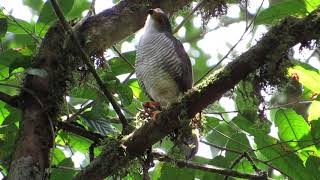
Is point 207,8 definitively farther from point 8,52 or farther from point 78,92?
point 8,52

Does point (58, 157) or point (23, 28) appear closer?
point (23, 28)

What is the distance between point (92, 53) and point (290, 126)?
1.17 m

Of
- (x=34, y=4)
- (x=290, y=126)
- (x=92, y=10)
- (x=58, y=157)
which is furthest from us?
(x=34, y=4)

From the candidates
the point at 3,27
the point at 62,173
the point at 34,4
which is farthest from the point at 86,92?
the point at 34,4

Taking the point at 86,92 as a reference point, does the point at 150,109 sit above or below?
below

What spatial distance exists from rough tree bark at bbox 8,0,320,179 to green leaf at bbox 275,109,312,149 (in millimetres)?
750

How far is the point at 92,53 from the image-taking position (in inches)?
121

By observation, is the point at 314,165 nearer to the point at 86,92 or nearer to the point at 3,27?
the point at 86,92

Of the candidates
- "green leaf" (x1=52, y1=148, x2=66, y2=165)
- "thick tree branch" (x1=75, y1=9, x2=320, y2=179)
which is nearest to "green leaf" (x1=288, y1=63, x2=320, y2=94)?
"thick tree branch" (x1=75, y1=9, x2=320, y2=179)

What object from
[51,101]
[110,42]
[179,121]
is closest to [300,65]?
[179,121]

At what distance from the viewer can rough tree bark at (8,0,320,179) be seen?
215 cm

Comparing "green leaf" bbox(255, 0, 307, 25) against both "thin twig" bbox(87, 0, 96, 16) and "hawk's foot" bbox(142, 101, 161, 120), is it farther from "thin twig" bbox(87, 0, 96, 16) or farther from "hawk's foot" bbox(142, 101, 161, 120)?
"thin twig" bbox(87, 0, 96, 16)

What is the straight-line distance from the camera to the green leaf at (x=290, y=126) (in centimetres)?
285

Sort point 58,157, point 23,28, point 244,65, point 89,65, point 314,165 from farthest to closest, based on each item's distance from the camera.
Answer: point 58,157 → point 23,28 → point 314,165 → point 89,65 → point 244,65
